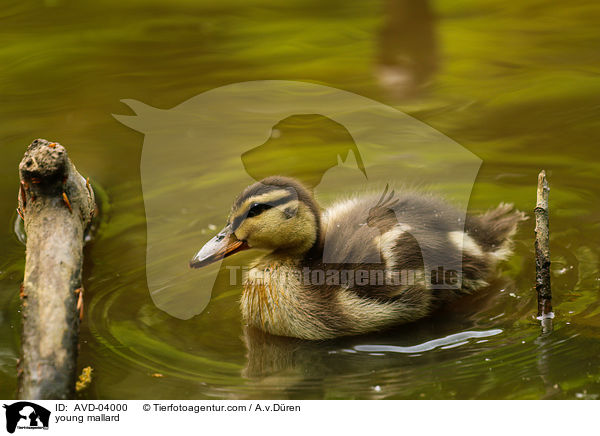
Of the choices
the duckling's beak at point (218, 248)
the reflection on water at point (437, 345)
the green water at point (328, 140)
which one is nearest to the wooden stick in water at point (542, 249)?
the green water at point (328, 140)

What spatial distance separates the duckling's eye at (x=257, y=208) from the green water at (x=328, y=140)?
1.65 ft

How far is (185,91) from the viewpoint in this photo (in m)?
6.08

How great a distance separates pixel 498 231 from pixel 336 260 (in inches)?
34.0

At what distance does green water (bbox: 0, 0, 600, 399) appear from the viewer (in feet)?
10.3

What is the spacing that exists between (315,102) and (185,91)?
3.22 feet

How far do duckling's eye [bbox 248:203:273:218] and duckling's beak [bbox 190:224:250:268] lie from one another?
0.12m

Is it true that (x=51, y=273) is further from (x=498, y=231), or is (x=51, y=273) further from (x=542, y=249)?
(x=498, y=231)

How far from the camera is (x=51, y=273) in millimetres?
2826

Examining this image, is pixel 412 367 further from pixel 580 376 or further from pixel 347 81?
pixel 347 81

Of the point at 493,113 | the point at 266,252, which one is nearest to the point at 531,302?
the point at 266,252
